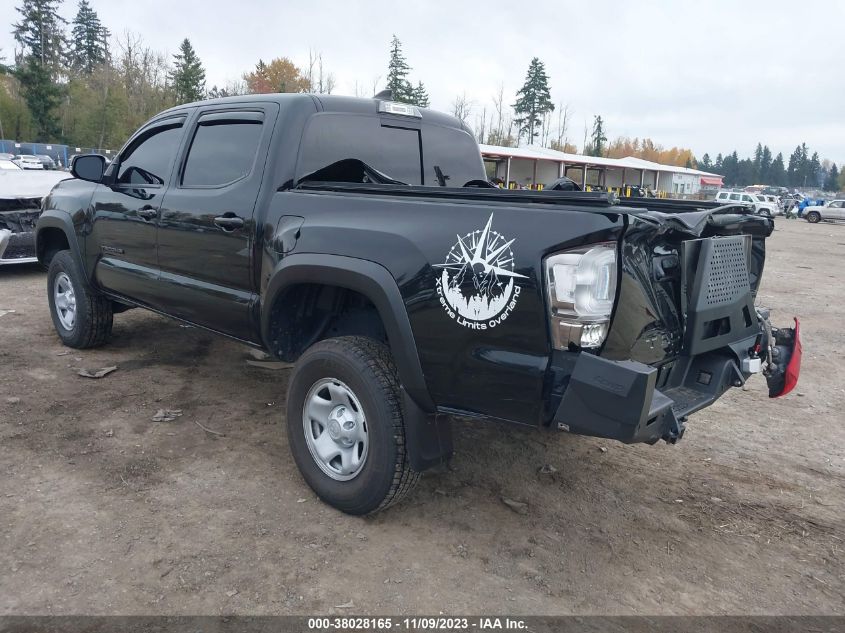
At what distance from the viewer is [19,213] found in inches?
350

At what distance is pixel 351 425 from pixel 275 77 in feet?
232

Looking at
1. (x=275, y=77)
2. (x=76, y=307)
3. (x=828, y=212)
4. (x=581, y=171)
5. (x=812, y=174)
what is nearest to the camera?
(x=76, y=307)

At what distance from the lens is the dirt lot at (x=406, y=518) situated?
269cm

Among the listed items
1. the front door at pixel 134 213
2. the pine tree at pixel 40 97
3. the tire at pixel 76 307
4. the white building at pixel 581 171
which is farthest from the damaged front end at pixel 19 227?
the pine tree at pixel 40 97

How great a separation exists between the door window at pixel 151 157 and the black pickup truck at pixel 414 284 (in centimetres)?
3

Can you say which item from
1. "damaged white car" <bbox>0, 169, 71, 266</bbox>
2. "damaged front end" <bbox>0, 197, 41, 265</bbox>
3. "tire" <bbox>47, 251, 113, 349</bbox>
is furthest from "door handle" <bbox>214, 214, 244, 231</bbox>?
"damaged front end" <bbox>0, 197, 41, 265</bbox>

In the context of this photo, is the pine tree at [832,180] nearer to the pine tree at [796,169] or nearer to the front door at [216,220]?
the pine tree at [796,169]

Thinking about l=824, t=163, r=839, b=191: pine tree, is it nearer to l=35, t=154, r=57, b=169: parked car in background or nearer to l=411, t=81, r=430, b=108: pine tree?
l=411, t=81, r=430, b=108: pine tree

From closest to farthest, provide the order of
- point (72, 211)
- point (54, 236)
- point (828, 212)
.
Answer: point (72, 211) → point (54, 236) → point (828, 212)

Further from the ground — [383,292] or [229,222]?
[229,222]

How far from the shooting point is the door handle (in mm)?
3641

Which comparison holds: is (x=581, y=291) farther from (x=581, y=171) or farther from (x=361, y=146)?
(x=581, y=171)

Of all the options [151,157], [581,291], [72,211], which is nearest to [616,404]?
[581,291]

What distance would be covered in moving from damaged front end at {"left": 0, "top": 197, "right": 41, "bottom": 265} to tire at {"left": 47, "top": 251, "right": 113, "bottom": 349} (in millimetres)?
3532
